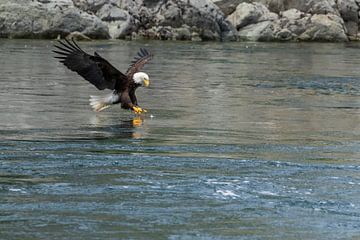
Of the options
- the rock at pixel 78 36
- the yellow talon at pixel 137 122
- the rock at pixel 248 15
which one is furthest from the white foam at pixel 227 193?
the rock at pixel 248 15

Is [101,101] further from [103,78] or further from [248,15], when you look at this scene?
[248,15]

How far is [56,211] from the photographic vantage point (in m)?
6.46

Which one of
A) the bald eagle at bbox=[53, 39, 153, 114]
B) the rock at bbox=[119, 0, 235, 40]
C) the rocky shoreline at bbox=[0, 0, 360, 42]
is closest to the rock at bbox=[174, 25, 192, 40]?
the rocky shoreline at bbox=[0, 0, 360, 42]

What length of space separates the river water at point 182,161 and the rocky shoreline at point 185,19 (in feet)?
42.3

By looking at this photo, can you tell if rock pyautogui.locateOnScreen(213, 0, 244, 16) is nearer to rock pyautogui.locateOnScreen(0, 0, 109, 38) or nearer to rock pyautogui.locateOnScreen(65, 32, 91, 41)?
rock pyautogui.locateOnScreen(0, 0, 109, 38)

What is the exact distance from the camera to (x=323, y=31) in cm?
3581


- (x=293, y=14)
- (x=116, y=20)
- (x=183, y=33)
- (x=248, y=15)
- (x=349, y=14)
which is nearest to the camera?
(x=116, y=20)

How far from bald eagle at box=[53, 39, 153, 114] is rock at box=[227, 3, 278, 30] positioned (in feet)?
76.3

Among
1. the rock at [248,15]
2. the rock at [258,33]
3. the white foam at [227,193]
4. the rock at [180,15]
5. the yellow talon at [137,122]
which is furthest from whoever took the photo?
the rock at [248,15]

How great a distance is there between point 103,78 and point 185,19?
69.6 ft

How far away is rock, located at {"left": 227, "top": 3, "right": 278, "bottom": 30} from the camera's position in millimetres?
35625

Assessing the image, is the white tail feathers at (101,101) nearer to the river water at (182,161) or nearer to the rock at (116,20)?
the river water at (182,161)

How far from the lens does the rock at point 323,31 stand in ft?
117

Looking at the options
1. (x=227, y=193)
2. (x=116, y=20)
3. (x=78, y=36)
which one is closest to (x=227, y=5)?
(x=116, y=20)
